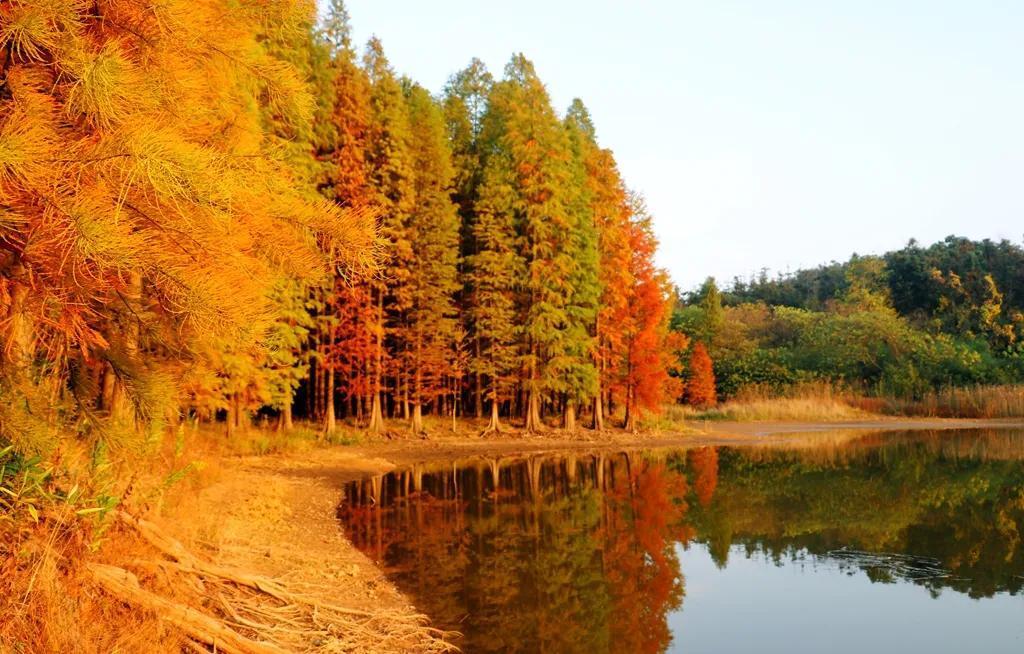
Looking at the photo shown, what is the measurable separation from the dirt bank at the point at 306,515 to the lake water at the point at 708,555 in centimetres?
63

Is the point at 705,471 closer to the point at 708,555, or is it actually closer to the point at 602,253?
the point at 708,555

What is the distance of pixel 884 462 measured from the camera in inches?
939

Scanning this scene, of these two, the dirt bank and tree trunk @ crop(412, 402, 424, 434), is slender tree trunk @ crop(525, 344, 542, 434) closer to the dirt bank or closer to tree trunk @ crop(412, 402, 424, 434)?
the dirt bank

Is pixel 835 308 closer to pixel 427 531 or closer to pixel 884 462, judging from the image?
pixel 884 462

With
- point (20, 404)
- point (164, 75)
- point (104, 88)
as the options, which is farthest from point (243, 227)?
point (20, 404)

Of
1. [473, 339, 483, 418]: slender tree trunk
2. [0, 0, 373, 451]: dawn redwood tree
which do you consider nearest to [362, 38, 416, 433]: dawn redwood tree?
[473, 339, 483, 418]: slender tree trunk

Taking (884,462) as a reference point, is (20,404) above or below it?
above

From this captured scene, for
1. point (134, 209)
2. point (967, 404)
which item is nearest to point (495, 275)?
point (134, 209)

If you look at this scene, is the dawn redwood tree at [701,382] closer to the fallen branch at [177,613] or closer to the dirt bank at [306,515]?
the dirt bank at [306,515]

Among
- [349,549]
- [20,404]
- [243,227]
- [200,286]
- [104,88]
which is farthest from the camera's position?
[349,549]

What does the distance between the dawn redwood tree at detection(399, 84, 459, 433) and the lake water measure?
785 centimetres

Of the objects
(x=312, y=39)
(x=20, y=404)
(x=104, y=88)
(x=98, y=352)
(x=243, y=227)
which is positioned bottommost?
(x=20, y=404)

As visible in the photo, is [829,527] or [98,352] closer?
[98,352]

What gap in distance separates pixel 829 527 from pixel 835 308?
5738 cm
